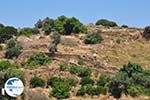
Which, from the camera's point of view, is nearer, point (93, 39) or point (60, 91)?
point (60, 91)

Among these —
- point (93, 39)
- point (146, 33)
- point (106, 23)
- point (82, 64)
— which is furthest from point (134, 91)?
point (106, 23)

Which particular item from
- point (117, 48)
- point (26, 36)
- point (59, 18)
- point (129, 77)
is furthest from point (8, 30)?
point (129, 77)

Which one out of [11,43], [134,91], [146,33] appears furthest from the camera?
[146,33]

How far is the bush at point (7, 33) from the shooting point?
221 feet

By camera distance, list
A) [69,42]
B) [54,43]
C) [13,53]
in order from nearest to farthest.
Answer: [13,53] < [54,43] < [69,42]

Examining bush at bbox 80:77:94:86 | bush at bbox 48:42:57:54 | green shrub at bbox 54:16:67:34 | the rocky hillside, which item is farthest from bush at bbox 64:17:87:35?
bush at bbox 80:77:94:86

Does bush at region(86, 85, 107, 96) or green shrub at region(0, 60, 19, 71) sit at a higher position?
green shrub at region(0, 60, 19, 71)

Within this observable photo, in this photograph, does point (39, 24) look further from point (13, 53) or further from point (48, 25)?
point (13, 53)

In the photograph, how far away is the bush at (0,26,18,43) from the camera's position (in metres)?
67.4

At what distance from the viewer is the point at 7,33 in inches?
2680

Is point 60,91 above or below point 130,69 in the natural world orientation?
below

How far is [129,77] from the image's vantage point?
52.7m

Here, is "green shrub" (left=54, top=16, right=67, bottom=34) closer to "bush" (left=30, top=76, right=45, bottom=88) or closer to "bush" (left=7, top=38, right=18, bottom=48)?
"bush" (left=7, top=38, right=18, bottom=48)

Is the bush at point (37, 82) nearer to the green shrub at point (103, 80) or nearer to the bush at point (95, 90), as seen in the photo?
the bush at point (95, 90)
